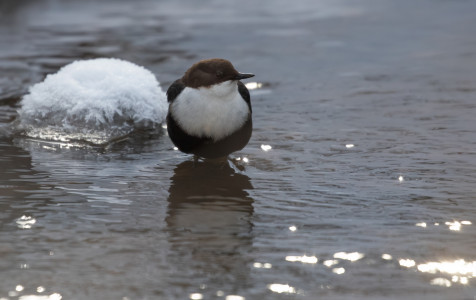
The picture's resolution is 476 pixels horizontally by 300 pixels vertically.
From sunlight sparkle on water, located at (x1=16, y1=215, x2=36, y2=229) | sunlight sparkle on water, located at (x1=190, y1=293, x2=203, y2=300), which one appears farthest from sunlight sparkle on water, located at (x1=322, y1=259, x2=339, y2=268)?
sunlight sparkle on water, located at (x1=16, y1=215, x2=36, y2=229)

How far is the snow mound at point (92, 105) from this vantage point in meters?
4.87

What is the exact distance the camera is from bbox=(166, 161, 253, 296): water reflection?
2.86 meters

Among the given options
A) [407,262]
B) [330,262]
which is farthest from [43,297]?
[407,262]

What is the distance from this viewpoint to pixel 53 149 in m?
4.64

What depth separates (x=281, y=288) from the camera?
2719 millimetres

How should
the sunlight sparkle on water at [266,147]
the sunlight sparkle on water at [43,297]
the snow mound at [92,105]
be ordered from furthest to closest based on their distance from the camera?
the snow mound at [92,105] < the sunlight sparkle on water at [266,147] < the sunlight sparkle on water at [43,297]

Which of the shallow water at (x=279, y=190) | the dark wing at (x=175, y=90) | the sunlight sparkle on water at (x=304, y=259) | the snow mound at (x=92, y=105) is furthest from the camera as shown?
the snow mound at (x=92, y=105)

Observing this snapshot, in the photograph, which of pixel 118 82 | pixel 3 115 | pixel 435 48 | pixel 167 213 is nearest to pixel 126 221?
pixel 167 213

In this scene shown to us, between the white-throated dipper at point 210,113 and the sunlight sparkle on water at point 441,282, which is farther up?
the white-throated dipper at point 210,113

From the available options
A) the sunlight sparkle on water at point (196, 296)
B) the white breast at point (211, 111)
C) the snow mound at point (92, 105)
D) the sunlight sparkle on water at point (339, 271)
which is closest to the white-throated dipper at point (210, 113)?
the white breast at point (211, 111)

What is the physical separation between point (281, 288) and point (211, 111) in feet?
5.01

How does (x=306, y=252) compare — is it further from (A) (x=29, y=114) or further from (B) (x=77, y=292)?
(A) (x=29, y=114)

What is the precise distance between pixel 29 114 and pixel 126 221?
6.16ft

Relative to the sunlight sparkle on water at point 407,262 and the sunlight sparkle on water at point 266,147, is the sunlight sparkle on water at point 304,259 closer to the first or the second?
the sunlight sparkle on water at point 407,262
